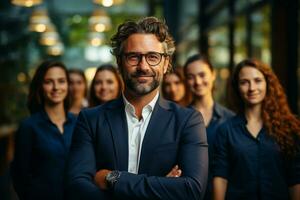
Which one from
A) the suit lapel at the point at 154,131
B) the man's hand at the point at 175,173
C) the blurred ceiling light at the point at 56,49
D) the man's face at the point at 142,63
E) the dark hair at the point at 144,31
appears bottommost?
the man's hand at the point at 175,173

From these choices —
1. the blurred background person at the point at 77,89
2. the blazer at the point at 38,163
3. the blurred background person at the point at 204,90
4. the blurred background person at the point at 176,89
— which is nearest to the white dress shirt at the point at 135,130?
the blazer at the point at 38,163

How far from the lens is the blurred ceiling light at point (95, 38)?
48.8 feet

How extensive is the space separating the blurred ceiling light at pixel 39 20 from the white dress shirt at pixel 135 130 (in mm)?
10767

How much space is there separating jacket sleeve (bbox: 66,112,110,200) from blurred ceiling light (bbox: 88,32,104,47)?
11.6 metres

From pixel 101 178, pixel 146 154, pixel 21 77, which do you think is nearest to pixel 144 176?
pixel 146 154

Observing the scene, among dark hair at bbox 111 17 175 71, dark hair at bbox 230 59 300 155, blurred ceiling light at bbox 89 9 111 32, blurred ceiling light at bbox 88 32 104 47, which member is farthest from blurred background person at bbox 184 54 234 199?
blurred ceiling light at bbox 88 32 104 47

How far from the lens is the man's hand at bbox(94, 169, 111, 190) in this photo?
3170mm

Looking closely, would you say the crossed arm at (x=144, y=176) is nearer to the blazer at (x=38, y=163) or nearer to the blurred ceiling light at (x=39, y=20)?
the blazer at (x=38, y=163)

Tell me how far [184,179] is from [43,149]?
187 centimetres

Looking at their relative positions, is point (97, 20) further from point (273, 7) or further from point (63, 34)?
point (273, 7)

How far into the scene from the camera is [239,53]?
973 cm

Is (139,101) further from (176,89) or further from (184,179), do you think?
(176,89)

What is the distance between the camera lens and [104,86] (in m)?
6.04

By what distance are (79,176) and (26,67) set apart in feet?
33.1
